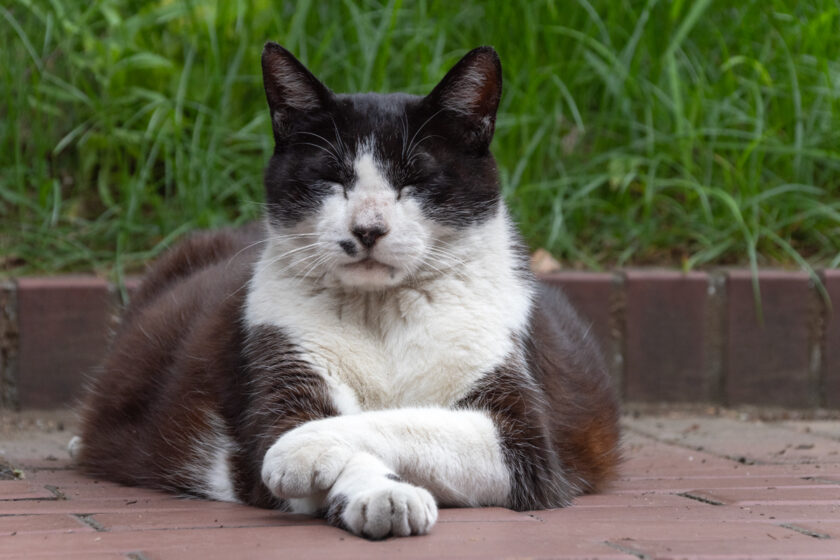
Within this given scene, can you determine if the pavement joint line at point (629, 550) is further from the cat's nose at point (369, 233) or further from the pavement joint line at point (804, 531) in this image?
the cat's nose at point (369, 233)

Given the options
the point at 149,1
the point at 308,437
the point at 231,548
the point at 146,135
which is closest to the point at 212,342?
the point at 308,437

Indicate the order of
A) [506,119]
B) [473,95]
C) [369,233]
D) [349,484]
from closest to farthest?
[349,484] < [369,233] < [473,95] < [506,119]

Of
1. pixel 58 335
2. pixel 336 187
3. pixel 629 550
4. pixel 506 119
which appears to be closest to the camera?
pixel 629 550

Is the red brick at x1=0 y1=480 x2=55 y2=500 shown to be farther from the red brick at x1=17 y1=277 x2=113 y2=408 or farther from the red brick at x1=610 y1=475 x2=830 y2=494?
the red brick at x1=610 y1=475 x2=830 y2=494

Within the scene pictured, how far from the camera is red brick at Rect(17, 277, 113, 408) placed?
3984 millimetres

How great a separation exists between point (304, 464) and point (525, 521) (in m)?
0.46

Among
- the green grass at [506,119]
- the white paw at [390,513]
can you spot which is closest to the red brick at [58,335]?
the green grass at [506,119]

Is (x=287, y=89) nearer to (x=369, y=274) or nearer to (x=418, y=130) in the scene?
(x=418, y=130)

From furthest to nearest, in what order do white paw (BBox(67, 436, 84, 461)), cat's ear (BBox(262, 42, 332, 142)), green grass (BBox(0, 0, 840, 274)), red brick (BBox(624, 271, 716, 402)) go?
1. green grass (BBox(0, 0, 840, 274))
2. red brick (BBox(624, 271, 716, 402))
3. white paw (BBox(67, 436, 84, 461))
4. cat's ear (BBox(262, 42, 332, 142))

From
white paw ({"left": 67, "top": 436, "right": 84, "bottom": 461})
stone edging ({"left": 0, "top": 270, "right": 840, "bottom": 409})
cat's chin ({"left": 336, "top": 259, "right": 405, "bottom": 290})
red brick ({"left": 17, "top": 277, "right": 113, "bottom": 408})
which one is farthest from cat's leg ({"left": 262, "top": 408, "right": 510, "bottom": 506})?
red brick ({"left": 17, "top": 277, "right": 113, "bottom": 408})

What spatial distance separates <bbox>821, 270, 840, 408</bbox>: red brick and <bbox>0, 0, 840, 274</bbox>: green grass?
14 cm

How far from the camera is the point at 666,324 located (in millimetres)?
4137

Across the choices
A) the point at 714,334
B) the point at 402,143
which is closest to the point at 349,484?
the point at 402,143

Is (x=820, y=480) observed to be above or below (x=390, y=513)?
below
